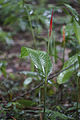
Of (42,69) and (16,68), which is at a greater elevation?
(42,69)

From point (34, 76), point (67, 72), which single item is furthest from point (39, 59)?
point (34, 76)

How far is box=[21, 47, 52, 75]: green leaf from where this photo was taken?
82cm

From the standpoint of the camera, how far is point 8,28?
3967 mm

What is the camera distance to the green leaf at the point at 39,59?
820 millimetres

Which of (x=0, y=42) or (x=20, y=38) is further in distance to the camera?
(x=20, y=38)

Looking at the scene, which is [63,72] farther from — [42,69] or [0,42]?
[0,42]

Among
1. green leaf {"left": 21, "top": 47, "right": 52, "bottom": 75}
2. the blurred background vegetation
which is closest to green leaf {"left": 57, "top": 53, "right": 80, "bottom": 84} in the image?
the blurred background vegetation

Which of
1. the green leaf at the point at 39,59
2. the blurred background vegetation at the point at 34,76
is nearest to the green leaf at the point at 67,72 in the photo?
the blurred background vegetation at the point at 34,76

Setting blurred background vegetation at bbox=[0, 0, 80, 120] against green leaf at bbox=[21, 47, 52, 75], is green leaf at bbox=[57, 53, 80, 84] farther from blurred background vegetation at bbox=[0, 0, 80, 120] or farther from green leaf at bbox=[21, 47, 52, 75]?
green leaf at bbox=[21, 47, 52, 75]

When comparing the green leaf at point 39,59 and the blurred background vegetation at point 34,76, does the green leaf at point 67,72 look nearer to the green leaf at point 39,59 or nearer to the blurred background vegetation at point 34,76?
the blurred background vegetation at point 34,76

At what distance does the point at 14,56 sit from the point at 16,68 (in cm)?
42

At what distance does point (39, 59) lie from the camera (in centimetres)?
85

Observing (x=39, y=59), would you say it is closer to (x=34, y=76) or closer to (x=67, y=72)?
(x=67, y=72)

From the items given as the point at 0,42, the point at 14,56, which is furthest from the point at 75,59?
the point at 0,42
